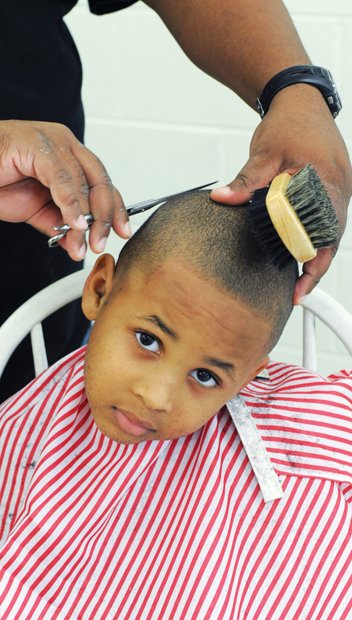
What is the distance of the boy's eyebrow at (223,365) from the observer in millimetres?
920

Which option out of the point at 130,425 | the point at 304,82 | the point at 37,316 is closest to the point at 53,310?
the point at 37,316

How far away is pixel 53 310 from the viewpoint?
1.21 metres

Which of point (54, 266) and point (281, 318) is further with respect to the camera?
point (54, 266)

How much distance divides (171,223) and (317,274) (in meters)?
0.15

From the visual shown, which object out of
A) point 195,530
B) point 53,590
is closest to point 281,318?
point 195,530

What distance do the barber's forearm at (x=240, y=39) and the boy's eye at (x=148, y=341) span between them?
A: 349 mm

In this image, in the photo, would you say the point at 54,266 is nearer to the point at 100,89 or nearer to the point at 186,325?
the point at 186,325

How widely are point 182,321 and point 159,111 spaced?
1251mm

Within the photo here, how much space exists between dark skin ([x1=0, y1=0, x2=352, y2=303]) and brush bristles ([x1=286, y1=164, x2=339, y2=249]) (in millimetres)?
113

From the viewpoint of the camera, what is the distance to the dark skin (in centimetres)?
90

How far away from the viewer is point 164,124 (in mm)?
2086

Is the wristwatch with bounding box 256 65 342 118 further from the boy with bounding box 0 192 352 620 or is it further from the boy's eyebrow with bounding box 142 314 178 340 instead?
the boy's eyebrow with bounding box 142 314 178 340

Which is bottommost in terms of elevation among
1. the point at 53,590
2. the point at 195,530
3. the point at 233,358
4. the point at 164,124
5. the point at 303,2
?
the point at 53,590

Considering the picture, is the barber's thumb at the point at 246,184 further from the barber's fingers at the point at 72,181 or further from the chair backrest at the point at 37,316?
the chair backrest at the point at 37,316
